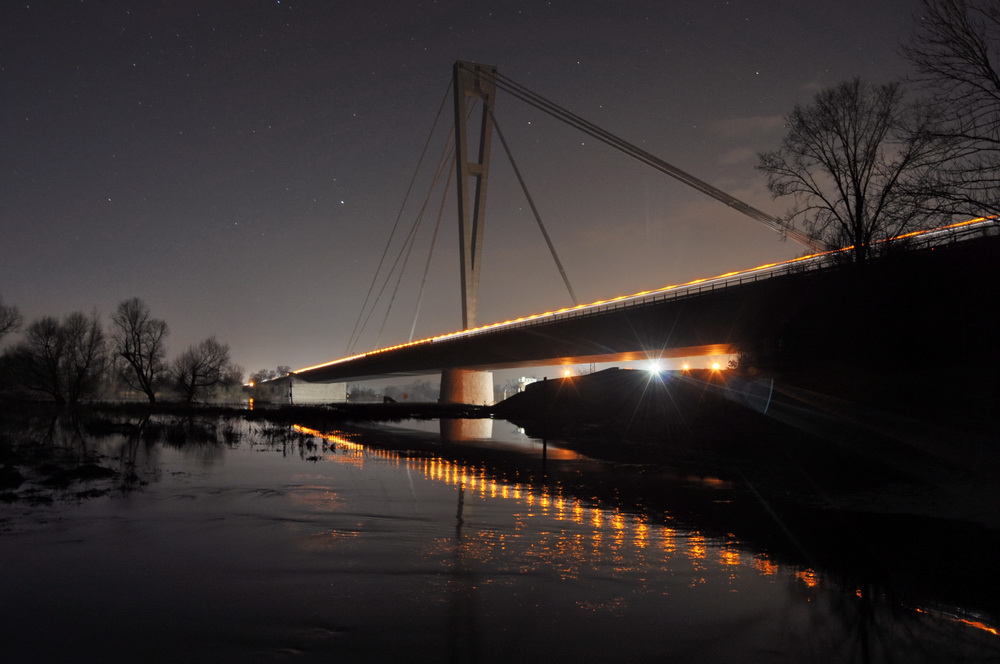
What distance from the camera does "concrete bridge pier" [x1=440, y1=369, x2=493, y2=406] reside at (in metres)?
76.8

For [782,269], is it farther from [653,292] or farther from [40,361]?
[40,361]

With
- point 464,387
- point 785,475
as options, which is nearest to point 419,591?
point 785,475

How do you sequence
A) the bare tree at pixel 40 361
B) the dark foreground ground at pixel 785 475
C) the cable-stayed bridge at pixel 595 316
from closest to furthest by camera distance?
the dark foreground ground at pixel 785 475, the cable-stayed bridge at pixel 595 316, the bare tree at pixel 40 361

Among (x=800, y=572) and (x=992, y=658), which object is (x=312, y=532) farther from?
(x=992, y=658)

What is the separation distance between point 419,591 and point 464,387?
229ft

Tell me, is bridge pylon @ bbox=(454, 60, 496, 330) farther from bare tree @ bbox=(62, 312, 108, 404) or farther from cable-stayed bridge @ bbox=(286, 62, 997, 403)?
bare tree @ bbox=(62, 312, 108, 404)

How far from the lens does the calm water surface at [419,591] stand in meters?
5.92

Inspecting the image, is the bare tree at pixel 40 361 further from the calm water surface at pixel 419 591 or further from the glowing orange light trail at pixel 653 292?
the calm water surface at pixel 419 591

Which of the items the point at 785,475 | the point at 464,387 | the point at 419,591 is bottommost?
the point at 419,591

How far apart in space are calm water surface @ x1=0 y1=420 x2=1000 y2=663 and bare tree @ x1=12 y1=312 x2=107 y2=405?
2737 inches

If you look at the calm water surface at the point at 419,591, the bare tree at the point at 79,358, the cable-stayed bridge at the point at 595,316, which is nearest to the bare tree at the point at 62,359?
the bare tree at the point at 79,358

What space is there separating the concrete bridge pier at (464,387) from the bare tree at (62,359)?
131 feet

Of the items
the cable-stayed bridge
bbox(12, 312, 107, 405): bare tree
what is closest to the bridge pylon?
the cable-stayed bridge

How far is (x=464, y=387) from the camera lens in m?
77.0
